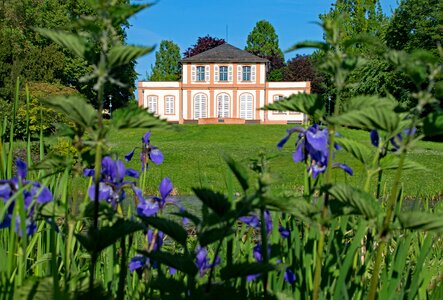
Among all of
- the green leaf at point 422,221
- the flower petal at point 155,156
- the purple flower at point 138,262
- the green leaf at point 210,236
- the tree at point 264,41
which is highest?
the tree at point 264,41

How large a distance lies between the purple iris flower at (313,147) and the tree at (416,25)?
2706 cm

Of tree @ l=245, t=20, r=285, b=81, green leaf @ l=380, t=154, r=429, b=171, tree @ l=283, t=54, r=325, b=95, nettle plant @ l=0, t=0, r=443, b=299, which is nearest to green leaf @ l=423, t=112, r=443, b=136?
nettle plant @ l=0, t=0, r=443, b=299

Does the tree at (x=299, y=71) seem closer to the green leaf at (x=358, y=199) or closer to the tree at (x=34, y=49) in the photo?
the tree at (x=34, y=49)

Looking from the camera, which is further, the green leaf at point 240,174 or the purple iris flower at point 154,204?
the purple iris flower at point 154,204

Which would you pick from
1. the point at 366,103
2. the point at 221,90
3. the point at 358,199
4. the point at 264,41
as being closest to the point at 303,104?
the point at 366,103

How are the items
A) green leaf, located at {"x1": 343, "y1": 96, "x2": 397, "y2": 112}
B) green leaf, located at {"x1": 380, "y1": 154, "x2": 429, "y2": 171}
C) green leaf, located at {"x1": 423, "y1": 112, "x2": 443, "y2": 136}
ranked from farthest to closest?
green leaf, located at {"x1": 380, "y1": 154, "x2": 429, "y2": 171}
green leaf, located at {"x1": 343, "y1": 96, "x2": 397, "y2": 112}
green leaf, located at {"x1": 423, "y1": 112, "x2": 443, "y2": 136}

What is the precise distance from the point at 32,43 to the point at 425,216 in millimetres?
40516

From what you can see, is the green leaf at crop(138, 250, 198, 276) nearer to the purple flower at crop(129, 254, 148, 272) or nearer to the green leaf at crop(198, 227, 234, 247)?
the green leaf at crop(198, 227, 234, 247)

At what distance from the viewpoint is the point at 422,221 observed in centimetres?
91

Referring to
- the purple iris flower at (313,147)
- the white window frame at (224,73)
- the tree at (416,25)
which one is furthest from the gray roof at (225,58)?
the purple iris flower at (313,147)

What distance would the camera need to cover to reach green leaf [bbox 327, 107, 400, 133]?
35.7 inches

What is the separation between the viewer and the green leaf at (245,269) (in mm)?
863

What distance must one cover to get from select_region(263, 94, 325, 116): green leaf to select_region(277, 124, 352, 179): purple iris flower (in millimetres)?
160

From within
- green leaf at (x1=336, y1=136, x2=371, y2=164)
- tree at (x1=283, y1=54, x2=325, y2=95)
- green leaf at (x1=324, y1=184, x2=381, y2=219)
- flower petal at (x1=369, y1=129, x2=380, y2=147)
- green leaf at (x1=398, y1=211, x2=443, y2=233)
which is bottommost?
green leaf at (x1=398, y1=211, x2=443, y2=233)
